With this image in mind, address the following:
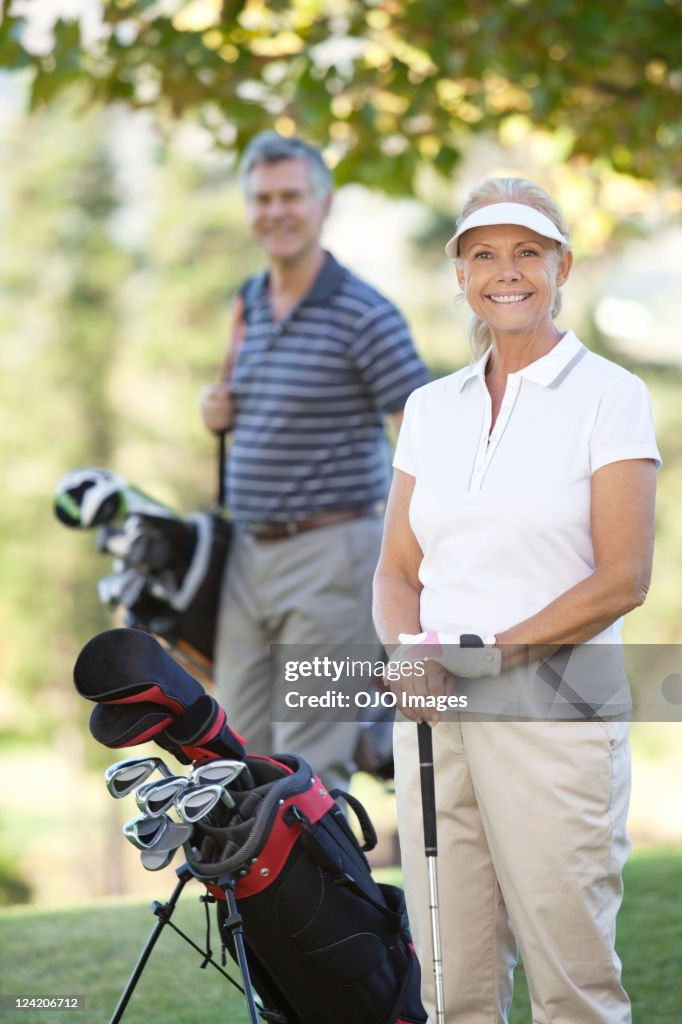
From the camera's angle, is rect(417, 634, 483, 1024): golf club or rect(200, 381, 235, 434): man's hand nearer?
rect(417, 634, 483, 1024): golf club

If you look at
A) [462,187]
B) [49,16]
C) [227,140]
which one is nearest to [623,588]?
[49,16]

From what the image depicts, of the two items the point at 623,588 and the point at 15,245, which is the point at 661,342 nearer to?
the point at 15,245

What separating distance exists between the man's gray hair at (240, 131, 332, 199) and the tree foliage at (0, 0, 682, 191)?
4.27 feet

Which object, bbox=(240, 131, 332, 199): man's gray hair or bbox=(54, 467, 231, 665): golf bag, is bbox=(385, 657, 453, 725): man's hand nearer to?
bbox=(54, 467, 231, 665): golf bag

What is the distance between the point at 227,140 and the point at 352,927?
4.30 m

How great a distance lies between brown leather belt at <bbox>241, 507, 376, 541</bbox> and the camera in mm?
4008

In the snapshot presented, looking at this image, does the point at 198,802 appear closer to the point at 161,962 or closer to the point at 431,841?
the point at 431,841

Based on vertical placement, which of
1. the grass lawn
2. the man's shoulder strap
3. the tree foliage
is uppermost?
the tree foliage

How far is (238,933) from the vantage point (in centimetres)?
224

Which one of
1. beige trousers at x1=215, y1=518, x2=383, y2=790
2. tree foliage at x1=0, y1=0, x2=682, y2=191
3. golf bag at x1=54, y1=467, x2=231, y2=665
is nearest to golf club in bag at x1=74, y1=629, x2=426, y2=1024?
beige trousers at x1=215, y1=518, x2=383, y2=790

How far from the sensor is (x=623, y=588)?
7.26 ft

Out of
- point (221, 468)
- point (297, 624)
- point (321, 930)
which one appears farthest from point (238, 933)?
point (221, 468)

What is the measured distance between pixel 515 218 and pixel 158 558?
212cm

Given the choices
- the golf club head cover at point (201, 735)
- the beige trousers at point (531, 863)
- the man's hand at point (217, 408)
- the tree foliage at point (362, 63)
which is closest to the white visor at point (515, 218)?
the beige trousers at point (531, 863)
